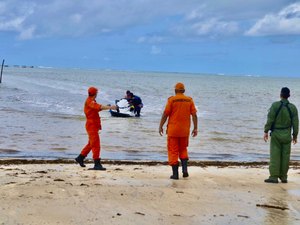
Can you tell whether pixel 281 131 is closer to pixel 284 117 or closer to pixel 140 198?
pixel 284 117

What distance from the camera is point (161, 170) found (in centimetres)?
1002

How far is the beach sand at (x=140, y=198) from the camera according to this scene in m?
5.97

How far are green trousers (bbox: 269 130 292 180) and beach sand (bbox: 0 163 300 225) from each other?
0.24 metres

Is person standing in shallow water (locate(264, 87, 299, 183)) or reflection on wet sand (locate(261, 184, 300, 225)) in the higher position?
person standing in shallow water (locate(264, 87, 299, 183))

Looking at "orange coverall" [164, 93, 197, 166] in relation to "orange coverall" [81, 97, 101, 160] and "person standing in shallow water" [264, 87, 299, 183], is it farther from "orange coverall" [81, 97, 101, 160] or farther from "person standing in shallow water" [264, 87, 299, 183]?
"orange coverall" [81, 97, 101, 160]

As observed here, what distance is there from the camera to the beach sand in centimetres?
597

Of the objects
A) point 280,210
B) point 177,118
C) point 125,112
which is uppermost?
point 177,118

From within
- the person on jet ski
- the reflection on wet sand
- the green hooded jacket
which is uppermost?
the green hooded jacket

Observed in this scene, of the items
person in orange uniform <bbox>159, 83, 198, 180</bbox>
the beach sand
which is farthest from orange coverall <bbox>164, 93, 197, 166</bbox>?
the beach sand

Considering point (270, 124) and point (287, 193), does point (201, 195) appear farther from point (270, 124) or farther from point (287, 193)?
point (270, 124)

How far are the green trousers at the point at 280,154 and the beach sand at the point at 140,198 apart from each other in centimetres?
24

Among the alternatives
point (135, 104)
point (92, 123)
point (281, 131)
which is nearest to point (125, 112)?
point (135, 104)

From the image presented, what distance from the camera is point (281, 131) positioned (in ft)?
28.0

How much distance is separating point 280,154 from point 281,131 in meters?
0.41
